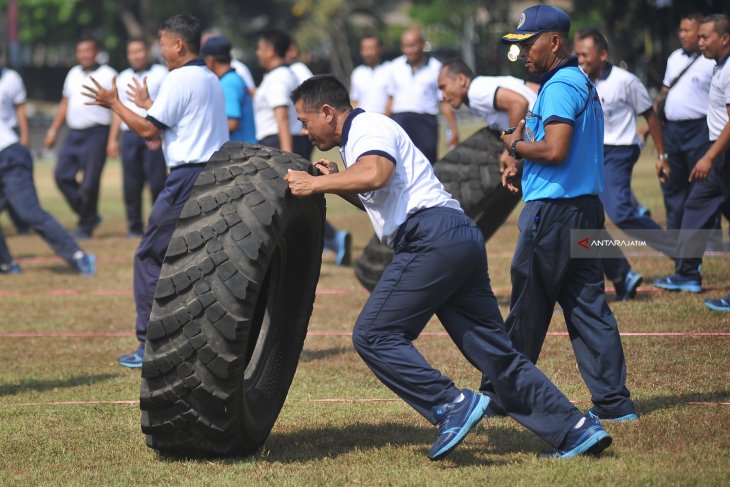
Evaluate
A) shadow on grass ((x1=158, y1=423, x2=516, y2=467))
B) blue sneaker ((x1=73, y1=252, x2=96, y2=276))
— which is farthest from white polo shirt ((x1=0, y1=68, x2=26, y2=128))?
shadow on grass ((x1=158, y1=423, x2=516, y2=467))

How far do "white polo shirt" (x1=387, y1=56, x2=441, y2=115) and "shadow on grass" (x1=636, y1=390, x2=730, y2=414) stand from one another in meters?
7.96

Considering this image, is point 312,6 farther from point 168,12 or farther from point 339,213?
point 339,213

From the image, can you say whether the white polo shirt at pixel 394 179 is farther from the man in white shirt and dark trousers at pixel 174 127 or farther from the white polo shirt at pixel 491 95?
the white polo shirt at pixel 491 95

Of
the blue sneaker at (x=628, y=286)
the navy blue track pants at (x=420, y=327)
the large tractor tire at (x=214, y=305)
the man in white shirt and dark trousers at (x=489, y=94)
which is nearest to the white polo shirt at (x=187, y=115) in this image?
the man in white shirt and dark trousers at (x=489, y=94)

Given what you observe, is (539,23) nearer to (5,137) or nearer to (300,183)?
(300,183)

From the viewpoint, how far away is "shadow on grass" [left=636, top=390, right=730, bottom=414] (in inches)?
248

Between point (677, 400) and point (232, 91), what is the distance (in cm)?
493

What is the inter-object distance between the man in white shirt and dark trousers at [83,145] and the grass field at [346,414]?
429cm

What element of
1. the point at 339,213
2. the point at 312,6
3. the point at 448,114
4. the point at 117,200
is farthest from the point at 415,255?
the point at 312,6

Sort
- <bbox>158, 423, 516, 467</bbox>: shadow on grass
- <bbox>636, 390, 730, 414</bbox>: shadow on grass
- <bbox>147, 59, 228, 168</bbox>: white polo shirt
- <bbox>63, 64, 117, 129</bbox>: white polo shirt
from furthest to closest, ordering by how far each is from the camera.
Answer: <bbox>63, 64, 117, 129</bbox>: white polo shirt < <bbox>147, 59, 228, 168</bbox>: white polo shirt < <bbox>636, 390, 730, 414</bbox>: shadow on grass < <bbox>158, 423, 516, 467</bbox>: shadow on grass

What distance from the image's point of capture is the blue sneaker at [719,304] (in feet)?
28.6

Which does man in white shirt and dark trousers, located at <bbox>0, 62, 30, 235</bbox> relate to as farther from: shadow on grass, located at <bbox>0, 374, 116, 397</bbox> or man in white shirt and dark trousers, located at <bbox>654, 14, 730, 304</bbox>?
man in white shirt and dark trousers, located at <bbox>654, 14, 730, 304</bbox>

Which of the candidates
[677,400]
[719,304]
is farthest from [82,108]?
[677,400]

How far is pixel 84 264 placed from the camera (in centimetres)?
1171
